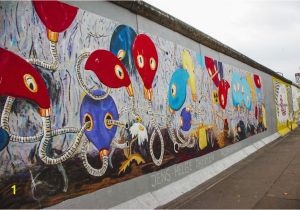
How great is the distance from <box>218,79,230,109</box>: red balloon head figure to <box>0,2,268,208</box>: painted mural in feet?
9.92

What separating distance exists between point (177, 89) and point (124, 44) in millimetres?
2335

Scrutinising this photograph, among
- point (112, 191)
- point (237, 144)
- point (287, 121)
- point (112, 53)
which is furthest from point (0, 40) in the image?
point (287, 121)

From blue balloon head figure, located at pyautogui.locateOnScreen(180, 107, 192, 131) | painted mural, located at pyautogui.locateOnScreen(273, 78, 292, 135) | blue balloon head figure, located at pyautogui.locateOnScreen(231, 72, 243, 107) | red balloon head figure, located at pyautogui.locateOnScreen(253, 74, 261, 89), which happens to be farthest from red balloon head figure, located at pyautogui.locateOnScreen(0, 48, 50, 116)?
painted mural, located at pyautogui.locateOnScreen(273, 78, 292, 135)

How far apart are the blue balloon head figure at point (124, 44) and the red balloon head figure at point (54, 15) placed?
3.29 ft

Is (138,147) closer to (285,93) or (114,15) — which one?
(114,15)

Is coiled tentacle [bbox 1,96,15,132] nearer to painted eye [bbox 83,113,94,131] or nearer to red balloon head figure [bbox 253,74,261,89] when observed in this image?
painted eye [bbox 83,113,94,131]

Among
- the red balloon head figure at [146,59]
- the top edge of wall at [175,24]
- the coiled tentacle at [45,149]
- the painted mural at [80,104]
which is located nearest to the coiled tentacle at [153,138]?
the painted mural at [80,104]

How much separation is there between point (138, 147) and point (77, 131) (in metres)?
1.64

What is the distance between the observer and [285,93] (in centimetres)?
2395

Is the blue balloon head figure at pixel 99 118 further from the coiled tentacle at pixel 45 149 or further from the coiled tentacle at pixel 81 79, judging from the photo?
the coiled tentacle at pixel 45 149

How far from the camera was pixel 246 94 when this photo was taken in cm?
1396

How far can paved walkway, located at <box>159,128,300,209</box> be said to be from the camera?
5.88m

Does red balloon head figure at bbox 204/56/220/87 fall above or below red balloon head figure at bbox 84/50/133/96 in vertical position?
above

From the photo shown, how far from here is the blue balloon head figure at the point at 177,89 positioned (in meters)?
7.38
